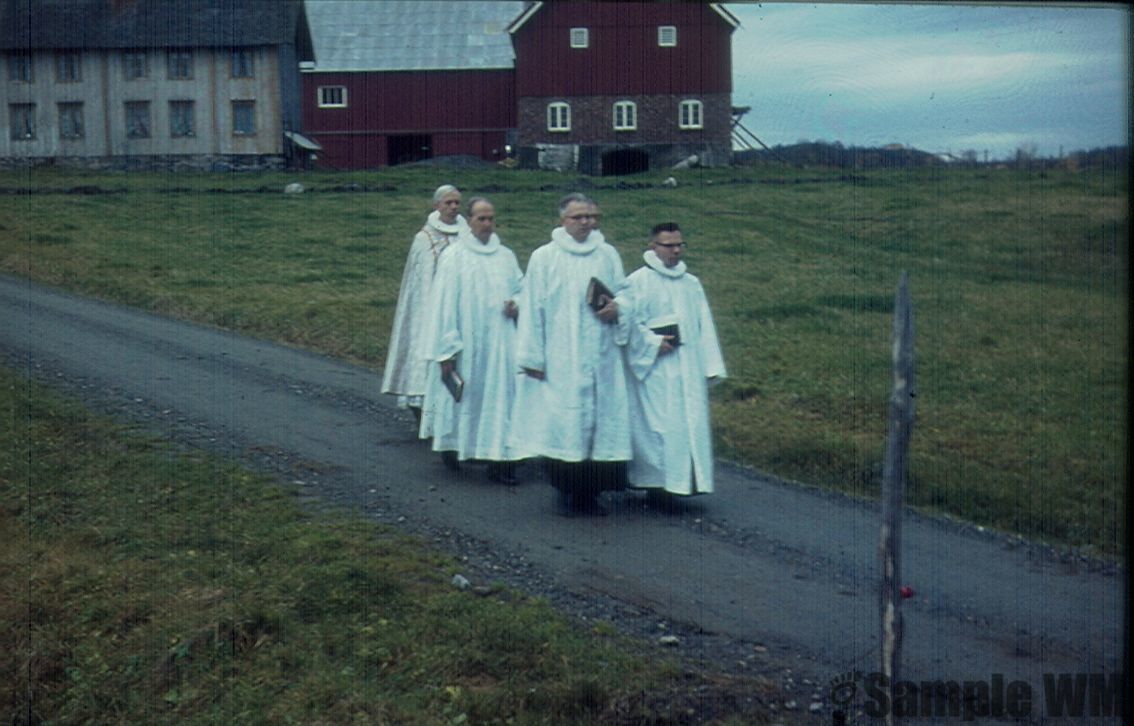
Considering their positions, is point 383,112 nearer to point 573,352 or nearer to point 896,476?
point 573,352

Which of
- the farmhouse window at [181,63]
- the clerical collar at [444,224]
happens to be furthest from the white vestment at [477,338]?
the farmhouse window at [181,63]

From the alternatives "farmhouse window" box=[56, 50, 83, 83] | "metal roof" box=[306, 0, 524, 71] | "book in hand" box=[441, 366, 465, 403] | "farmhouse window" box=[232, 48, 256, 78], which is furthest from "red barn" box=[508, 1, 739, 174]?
"farmhouse window" box=[56, 50, 83, 83]

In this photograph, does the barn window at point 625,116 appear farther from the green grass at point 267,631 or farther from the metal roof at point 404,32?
the green grass at point 267,631

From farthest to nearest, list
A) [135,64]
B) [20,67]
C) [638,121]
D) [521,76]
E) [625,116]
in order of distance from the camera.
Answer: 1. [521,76]
2. [625,116]
3. [638,121]
4. [135,64]
5. [20,67]

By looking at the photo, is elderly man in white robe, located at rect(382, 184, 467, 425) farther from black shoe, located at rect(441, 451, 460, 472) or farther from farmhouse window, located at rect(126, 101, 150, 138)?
farmhouse window, located at rect(126, 101, 150, 138)

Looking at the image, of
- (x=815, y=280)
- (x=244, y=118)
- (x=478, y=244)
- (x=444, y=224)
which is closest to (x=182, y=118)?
(x=244, y=118)
